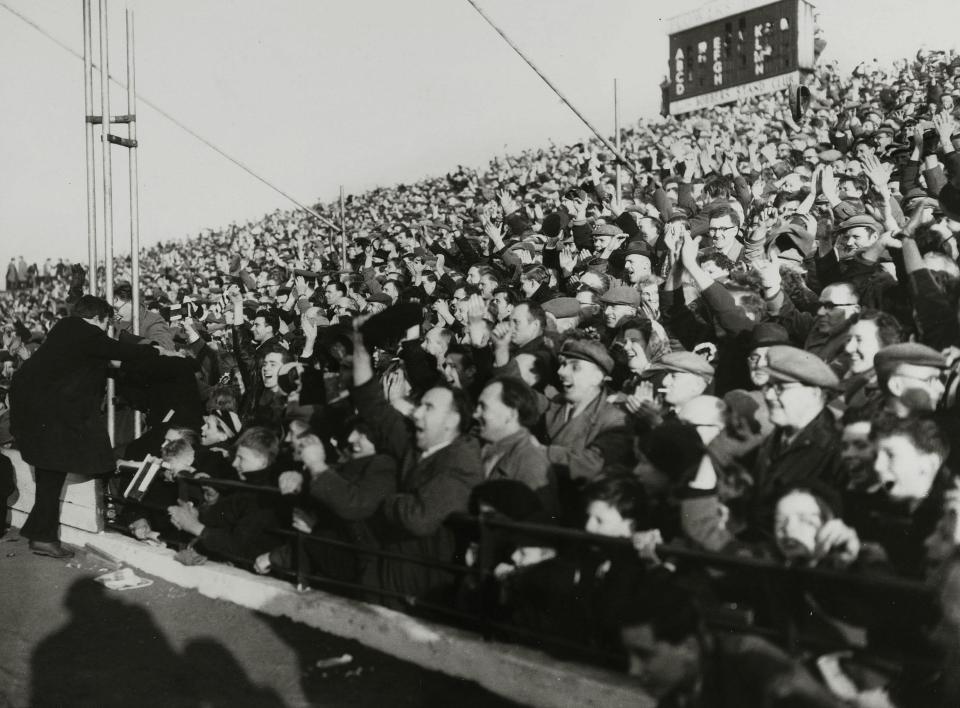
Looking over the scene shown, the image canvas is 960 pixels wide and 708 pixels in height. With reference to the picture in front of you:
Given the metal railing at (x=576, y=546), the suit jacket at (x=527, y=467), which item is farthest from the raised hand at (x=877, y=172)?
the metal railing at (x=576, y=546)

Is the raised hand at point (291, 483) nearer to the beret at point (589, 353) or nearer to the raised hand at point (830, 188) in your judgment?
the beret at point (589, 353)

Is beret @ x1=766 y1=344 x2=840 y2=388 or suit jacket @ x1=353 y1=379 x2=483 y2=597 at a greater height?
beret @ x1=766 y1=344 x2=840 y2=388

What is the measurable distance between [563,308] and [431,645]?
121 inches

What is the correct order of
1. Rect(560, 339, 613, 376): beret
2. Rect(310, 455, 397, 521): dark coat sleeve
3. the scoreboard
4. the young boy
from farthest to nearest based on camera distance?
1. the scoreboard
2. the young boy
3. Rect(560, 339, 613, 376): beret
4. Rect(310, 455, 397, 521): dark coat sleeve

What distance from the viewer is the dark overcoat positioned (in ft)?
23.0

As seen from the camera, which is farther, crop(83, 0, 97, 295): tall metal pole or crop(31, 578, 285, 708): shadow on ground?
crop(83, 0, 97, 295): tall metal pole

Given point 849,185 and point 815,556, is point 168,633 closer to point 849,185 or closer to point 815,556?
point 815,556

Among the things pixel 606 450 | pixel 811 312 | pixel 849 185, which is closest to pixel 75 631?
pixel 606 450

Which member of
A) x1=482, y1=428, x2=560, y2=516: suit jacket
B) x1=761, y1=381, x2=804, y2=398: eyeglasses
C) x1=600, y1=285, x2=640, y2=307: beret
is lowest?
x1=482, y1=428, x2=560, y2=516: suit jacket

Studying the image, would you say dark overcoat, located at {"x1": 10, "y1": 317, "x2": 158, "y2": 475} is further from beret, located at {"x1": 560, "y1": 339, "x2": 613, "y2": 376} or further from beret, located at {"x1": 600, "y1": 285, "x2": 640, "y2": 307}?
beret, located at {"x1": 560, "y1": 339, "x2": 613, "y2": 376}

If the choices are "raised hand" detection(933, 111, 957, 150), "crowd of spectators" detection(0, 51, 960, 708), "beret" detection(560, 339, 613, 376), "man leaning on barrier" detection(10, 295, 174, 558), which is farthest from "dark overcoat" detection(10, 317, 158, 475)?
"raised hand" detection(933, 111, 957, 150)

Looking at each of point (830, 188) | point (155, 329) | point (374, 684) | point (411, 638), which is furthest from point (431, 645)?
point (155, 329)

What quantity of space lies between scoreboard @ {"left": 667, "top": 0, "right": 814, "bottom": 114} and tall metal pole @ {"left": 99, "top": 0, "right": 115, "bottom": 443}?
27.4 meters

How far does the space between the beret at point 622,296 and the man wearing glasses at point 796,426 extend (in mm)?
2284
